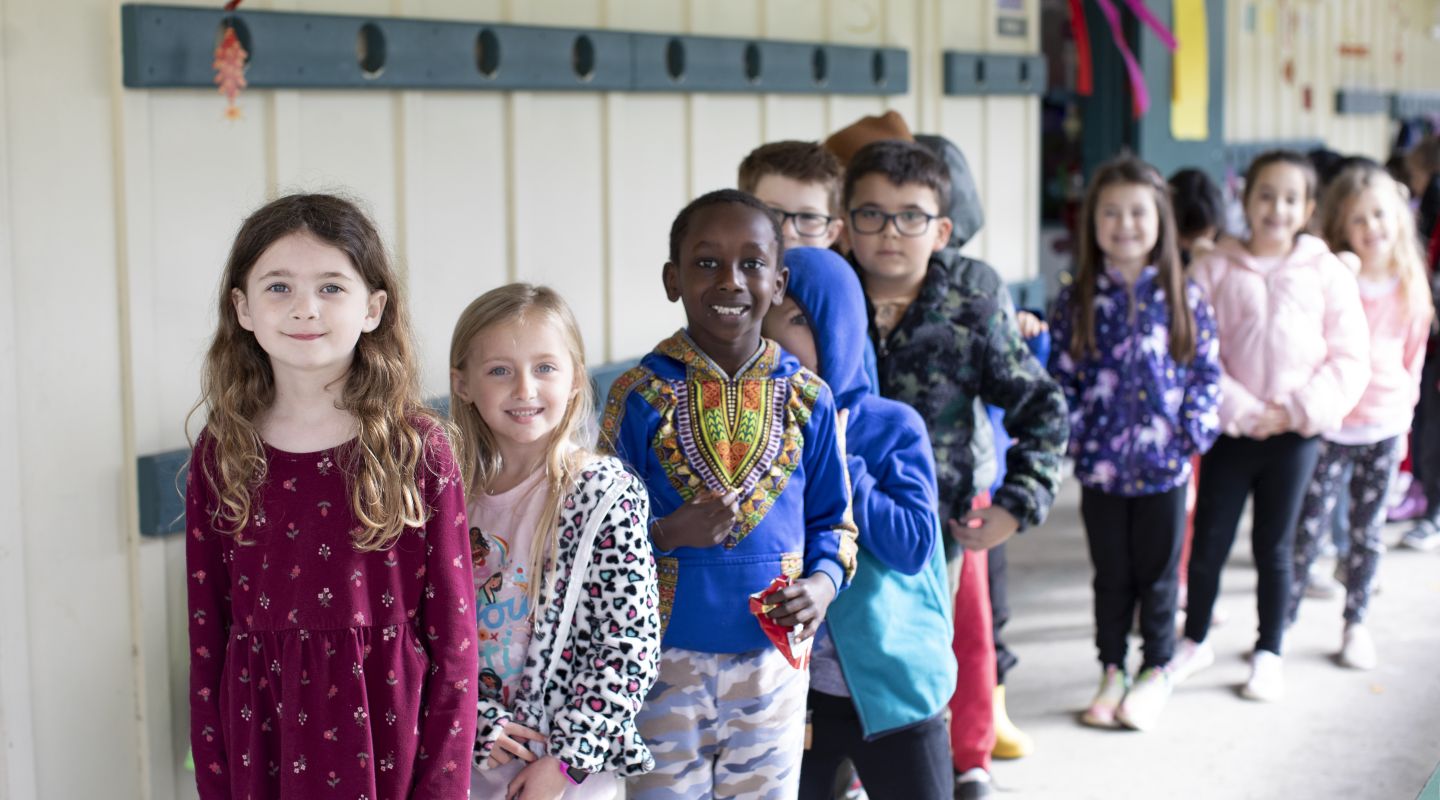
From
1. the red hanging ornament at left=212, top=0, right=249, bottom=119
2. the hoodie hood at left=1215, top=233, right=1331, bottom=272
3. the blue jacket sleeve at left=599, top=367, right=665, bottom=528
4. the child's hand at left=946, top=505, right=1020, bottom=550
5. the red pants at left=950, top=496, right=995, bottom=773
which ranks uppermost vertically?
the red hanging ornament at left=212, top=0, right=249, bottom=119

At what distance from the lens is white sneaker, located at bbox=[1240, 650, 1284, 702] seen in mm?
3777

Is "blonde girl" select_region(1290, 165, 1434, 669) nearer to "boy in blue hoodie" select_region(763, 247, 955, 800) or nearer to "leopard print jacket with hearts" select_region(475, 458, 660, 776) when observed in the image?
"boy in blue hoodie" select_region(763, 247, 955, 800)

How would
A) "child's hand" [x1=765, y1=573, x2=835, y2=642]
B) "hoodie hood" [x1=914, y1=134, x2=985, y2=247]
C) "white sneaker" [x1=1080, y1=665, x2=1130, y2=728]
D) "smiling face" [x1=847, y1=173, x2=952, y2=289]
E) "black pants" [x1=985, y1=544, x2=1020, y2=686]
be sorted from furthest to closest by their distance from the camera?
1. "white sneaker" [x1=1080, y1=665, x2=1130, y2=728]
2. "black pants" [x1=985, y1=544, x2=1020, y2=686]
3. "hoodie hood" [x1=914, y1=134, x2=985, y2=247]
4. "smiling face" [x1=847, y1=173, x2=952, y2=289]
5. "child's hand" [x1=765, y1=573, x2=835, y2=642]

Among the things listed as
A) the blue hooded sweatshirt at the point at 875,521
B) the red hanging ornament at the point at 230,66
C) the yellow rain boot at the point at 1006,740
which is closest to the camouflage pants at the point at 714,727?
the blue hooded sweatshirt at the point at 875,521

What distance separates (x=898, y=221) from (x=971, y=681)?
1.02 m

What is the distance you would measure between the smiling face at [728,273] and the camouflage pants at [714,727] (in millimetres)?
414

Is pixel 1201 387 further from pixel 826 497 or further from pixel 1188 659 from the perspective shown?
pixel 826 497

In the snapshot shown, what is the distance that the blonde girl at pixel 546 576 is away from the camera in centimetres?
185

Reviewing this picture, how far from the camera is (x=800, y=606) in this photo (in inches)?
78.5

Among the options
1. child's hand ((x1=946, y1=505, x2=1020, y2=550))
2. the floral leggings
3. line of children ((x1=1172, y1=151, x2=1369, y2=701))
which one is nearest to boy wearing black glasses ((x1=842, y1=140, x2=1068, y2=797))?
child's hand ((x1=946, y1=505, x2=1020, y2=550))

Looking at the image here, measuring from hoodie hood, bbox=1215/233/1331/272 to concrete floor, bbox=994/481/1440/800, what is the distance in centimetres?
104

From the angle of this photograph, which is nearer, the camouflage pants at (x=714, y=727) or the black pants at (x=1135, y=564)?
the camouflage pants at (x=714, y=727)

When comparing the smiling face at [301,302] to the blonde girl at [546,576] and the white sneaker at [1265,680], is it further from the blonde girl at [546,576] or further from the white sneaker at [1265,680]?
the white sneaker at [1265,680]

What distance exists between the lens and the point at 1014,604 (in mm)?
4613
